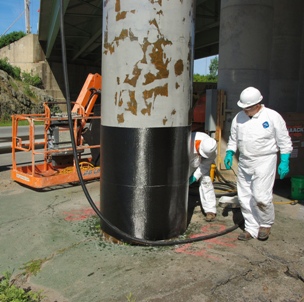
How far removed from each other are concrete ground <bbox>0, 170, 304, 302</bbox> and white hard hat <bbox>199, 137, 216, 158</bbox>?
37.6 inches

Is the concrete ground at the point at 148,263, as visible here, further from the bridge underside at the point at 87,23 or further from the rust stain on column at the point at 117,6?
the bridge underside at the point at 87,23

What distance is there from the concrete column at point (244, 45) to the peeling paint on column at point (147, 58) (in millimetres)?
3717

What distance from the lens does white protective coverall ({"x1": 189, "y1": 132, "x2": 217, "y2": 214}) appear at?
16.9ft

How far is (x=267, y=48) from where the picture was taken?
758cm

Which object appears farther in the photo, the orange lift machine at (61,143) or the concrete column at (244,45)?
the concrete column at (244,45)

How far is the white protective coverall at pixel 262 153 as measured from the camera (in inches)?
171

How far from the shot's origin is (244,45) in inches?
293

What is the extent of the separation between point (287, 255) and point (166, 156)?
1.72 m

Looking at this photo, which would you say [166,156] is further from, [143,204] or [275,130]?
[275,130]

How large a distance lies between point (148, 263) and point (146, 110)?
1.60 m

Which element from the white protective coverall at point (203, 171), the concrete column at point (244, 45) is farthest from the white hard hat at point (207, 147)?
the concrete column at point (244, 45)

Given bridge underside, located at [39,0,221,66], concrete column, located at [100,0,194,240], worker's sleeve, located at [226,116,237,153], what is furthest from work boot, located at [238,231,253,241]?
bridge underside, located at [39,0,221,66]

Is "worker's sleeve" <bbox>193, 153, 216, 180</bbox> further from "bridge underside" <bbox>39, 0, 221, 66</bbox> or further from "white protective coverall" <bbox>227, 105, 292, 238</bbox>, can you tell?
"bridge underside" <bbox>39, 0, 221, 66</bbox>

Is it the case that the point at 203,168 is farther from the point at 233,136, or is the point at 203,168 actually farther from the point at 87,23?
the point at 87,23
